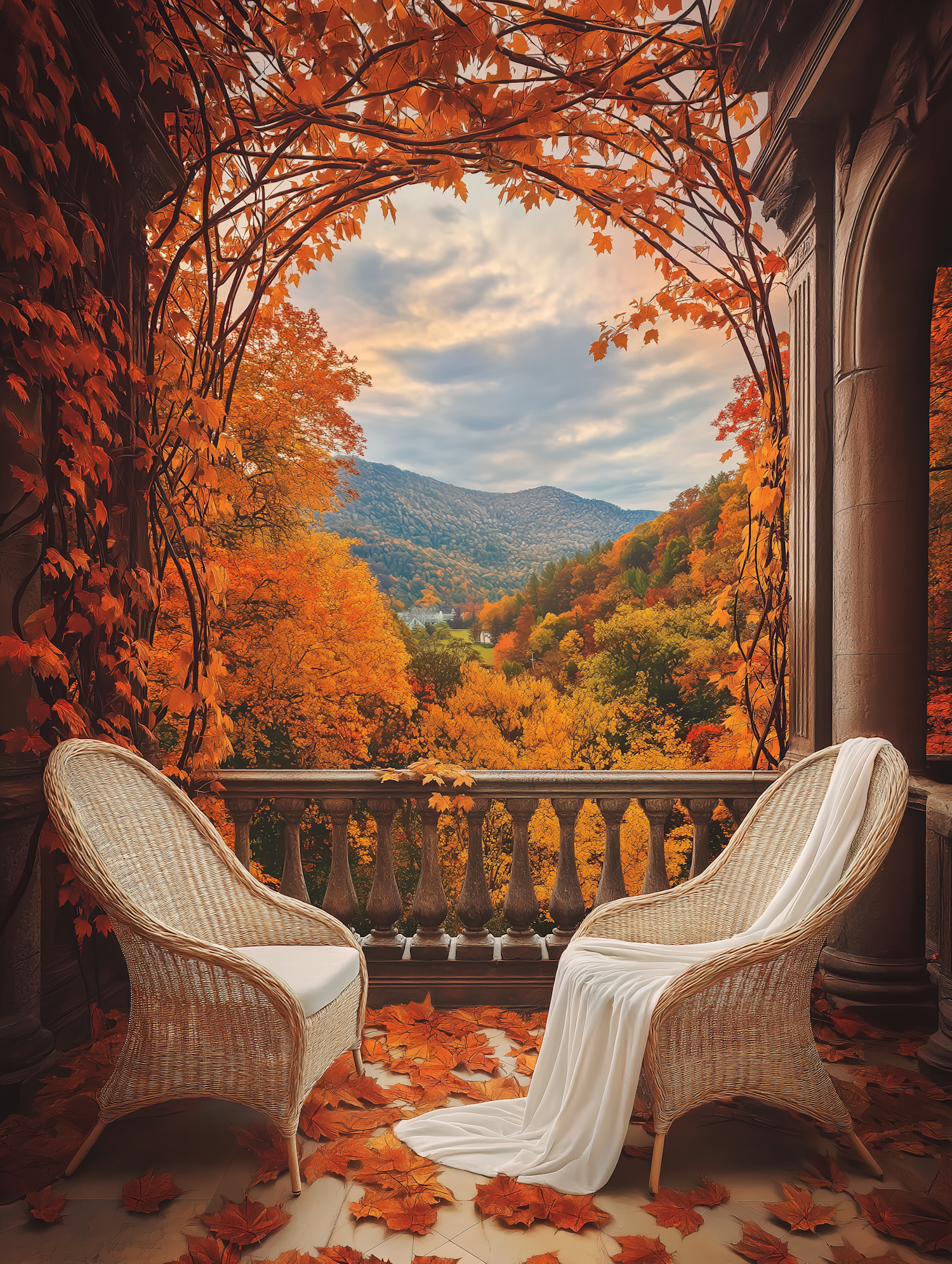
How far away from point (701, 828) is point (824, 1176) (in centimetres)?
114

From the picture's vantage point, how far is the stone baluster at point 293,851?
2.64 metres

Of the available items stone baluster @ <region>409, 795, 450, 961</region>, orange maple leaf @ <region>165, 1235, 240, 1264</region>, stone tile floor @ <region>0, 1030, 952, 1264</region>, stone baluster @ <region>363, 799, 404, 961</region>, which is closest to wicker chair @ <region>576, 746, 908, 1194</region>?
Answer: stone tile floor @ <region>0, 1030, 952, 1264</region>

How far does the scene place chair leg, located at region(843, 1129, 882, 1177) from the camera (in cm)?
162

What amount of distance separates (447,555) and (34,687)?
920 centimetres

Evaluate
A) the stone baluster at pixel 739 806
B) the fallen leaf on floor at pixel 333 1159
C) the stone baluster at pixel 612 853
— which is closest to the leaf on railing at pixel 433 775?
the stone baluster at pixel 612 853

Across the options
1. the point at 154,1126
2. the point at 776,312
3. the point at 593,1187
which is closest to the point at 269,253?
the point at 154,1126

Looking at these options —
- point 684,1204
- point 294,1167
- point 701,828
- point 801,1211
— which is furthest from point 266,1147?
point 701,828

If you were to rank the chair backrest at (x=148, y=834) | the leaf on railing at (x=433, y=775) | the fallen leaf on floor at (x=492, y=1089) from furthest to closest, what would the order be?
the leaf on railing at (x=433, y=775)
the fallen leaf on floor at (x=492, y=1089)
the chair backrest at (x=148, y=834)

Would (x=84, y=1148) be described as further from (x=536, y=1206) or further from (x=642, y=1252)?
(x=642, y=1252)

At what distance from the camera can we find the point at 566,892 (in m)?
2.67

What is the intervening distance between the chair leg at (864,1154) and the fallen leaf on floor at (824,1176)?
65 mm

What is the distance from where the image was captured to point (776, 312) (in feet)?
22.4

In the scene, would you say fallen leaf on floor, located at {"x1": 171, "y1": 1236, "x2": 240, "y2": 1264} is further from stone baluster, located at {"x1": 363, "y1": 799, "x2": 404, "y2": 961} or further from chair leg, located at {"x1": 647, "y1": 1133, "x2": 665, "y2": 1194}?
stone baluster, located at {"x1": 363, "y1": 799, "x2": 404, "y2": 961}

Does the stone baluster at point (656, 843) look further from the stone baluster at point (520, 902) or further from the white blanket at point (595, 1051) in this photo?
the white blanket at point (595, 1051)
